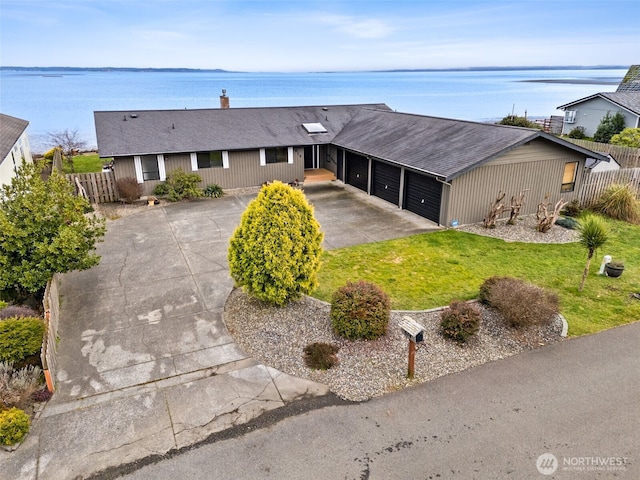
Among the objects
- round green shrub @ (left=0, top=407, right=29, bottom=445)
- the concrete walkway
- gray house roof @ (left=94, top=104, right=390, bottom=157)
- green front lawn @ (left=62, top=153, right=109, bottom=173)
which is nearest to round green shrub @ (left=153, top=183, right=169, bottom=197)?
gray house roof @ (left=94, top=104, right=390, bottom=157)

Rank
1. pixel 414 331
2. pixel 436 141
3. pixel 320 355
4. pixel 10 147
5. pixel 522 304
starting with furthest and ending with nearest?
1. pixel 436 141
2. pixel 10 147
3. pixel 522 304
4. pixel 320 355
5. pixel 414 331

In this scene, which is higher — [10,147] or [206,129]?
[206,129]

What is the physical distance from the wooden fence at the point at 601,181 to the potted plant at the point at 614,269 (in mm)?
8002

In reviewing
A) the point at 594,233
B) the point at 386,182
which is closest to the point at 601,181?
the point at 386,182

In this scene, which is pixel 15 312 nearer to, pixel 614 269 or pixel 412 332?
pixel 412 332

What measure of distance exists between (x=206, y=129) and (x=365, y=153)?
9170mm

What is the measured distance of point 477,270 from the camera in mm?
13375

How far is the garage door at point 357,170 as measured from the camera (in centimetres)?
2256

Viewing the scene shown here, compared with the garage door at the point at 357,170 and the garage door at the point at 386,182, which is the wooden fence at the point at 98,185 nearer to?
the garage door at the point at 357,170

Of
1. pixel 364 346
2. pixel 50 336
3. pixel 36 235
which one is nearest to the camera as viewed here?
pixel 50 336

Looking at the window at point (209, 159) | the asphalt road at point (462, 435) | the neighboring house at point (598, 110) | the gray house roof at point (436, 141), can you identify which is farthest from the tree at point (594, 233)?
the neighboring house at point (598, 110)

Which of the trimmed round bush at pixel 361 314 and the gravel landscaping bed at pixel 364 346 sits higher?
the trimmed round bush at pixel 361 314

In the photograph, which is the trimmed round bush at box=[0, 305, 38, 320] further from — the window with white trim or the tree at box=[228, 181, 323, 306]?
the window with white trim

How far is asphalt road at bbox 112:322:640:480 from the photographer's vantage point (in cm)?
656
